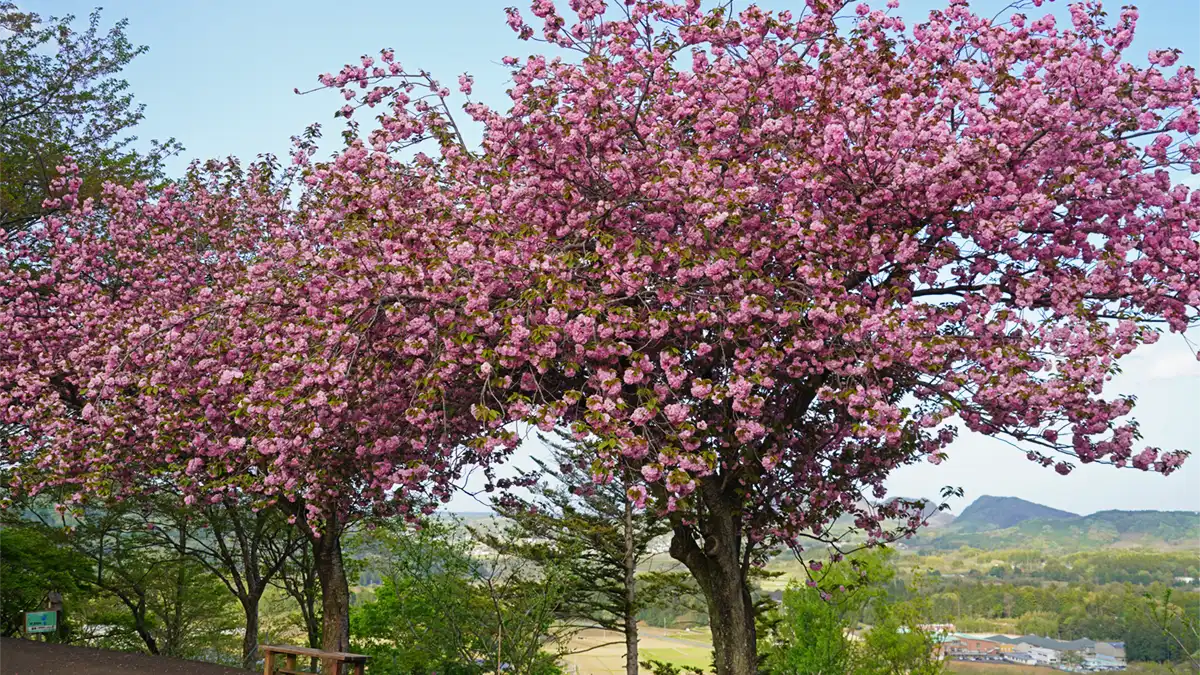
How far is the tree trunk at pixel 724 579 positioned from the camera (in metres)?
10.2

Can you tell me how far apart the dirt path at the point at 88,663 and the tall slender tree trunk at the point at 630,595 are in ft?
35.4

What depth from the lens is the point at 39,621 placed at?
54.0 ft

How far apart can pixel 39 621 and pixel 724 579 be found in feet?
43.2

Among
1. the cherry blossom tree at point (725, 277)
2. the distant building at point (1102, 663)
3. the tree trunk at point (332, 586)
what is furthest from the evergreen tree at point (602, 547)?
the distant building at point (1102, 663)

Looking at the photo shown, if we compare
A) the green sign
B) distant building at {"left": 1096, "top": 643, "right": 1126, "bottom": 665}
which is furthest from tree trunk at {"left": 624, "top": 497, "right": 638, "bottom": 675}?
distant building at {"left": 1096, "top": 643, "right": 1126, "bottom": 665}

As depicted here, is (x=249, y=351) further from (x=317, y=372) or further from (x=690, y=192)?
(x=690, y=192)

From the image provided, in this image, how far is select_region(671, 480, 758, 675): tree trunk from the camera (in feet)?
33.6

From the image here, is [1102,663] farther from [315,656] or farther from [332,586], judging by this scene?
[315,656]

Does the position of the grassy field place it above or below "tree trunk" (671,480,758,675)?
below

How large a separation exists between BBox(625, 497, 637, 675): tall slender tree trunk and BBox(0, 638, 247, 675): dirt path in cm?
1080

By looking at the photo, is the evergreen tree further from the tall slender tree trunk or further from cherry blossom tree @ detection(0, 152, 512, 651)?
cherry blossom tree @ detection(0, 152, 512, 651)

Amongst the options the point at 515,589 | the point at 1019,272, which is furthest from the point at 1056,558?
the point at 1019,272

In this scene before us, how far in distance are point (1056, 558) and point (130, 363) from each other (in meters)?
78.4

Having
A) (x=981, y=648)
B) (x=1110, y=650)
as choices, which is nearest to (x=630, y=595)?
(x=981, y=648)
